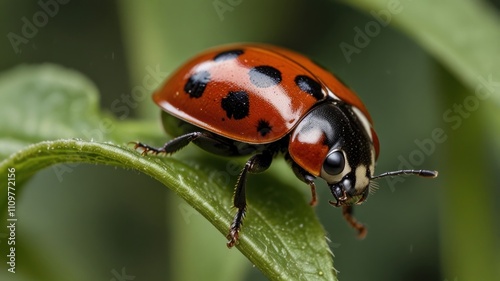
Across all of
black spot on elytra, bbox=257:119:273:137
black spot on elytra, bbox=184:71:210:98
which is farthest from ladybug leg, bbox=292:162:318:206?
black spot on elytra, bbox=184:71:210:98

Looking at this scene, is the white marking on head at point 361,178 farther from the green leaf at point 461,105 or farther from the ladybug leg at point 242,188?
the green leaf at point 461,105

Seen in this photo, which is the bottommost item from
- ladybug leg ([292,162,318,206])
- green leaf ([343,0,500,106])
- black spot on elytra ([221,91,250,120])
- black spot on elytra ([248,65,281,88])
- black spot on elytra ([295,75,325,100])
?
ladybug leg ([292,162,318,206])

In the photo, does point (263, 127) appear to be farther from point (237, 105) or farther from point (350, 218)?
point (350, 218)

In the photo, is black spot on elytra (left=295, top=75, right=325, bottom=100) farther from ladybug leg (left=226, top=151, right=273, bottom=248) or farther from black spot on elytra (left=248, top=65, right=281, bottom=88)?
ladybug leg (left=226, top=151, right=273, bottom=248)

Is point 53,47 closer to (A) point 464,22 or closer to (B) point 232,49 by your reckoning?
(B) point 232,49

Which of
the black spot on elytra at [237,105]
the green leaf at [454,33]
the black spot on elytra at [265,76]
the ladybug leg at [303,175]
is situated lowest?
the ladybug leg at [303,175]

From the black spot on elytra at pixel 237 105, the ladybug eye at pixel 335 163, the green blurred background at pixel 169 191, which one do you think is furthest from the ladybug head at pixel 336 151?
the green blurred background at pixel 169 191
